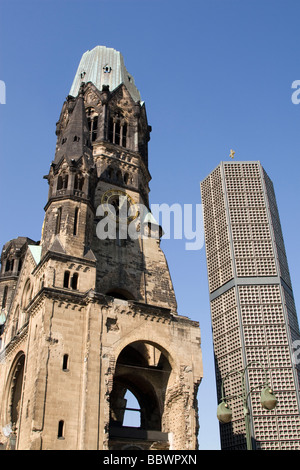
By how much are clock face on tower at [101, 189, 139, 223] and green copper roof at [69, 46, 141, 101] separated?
13557 mm

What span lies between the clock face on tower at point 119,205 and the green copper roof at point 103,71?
13557mm

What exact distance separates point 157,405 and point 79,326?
8.64 metres

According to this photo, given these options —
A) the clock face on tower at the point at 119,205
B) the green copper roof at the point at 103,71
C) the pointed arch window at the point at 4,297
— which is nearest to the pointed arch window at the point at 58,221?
the clock face on tower at the point at 119,205

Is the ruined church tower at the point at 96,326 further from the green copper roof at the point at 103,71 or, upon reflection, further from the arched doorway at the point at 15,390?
the green copper roof at the point at 103,71

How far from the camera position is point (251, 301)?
134 feet

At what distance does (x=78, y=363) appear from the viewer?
96.3 ft

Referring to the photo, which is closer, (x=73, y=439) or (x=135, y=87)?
(x=73, y=439)

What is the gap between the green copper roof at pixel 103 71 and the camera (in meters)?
52.0

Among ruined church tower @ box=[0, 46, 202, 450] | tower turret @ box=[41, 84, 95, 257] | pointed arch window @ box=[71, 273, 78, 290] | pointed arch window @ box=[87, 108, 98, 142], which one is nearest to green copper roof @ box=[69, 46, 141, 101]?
pointed arch window @ box=[87, 108, 98, 142]

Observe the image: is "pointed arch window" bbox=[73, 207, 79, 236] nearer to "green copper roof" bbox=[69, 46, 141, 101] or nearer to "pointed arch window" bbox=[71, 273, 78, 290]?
"pointed arch window" bbox=[71, 273, 78, 290]

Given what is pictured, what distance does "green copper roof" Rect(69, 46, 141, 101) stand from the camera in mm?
52031
